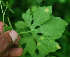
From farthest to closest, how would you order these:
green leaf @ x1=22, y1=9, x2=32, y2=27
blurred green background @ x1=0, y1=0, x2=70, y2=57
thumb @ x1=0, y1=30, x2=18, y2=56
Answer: blurred green background @ x1=0, y1=0, x2=70, y2=57
green leaf @ x1=22, y1=9, x2=32, y2=27
thumb @ x1=0, y1=30, x2=18, y2=56

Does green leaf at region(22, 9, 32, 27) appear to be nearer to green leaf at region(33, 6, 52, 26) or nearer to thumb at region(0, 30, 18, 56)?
green leaf at region(33, 6, 52, 26)

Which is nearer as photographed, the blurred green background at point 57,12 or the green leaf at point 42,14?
the green leaf at point 42,14

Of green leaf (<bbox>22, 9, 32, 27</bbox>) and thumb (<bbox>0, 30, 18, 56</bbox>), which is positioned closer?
thumb (<bbox>0, 30, 18, 56</bbox>)

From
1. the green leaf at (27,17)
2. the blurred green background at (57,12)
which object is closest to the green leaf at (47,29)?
the green leaf at (27,17)

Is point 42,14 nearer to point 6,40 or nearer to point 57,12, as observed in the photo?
point 6,40

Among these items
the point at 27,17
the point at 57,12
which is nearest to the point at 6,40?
the point at 27,17

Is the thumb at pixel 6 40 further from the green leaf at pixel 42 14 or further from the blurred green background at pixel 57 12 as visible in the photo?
the blurred green background at pixel 57 12

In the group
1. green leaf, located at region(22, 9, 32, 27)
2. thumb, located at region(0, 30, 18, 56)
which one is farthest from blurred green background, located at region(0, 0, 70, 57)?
thumb, located at region(0, 30, 18, 56)

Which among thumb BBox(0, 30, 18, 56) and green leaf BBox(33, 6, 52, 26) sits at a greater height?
green leaf BBox(33, 6, 52, 26)

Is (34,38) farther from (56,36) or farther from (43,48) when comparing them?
(56,36)

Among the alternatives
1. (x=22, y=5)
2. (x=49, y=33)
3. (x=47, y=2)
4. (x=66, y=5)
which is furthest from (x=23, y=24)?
(x=66, y=5)

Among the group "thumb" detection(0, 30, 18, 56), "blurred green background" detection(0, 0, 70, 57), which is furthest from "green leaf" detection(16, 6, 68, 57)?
"blurred green background" detection(0, 0, 70, 57)

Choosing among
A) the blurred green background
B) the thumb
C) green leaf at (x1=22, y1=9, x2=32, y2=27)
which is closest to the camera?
the thumb
